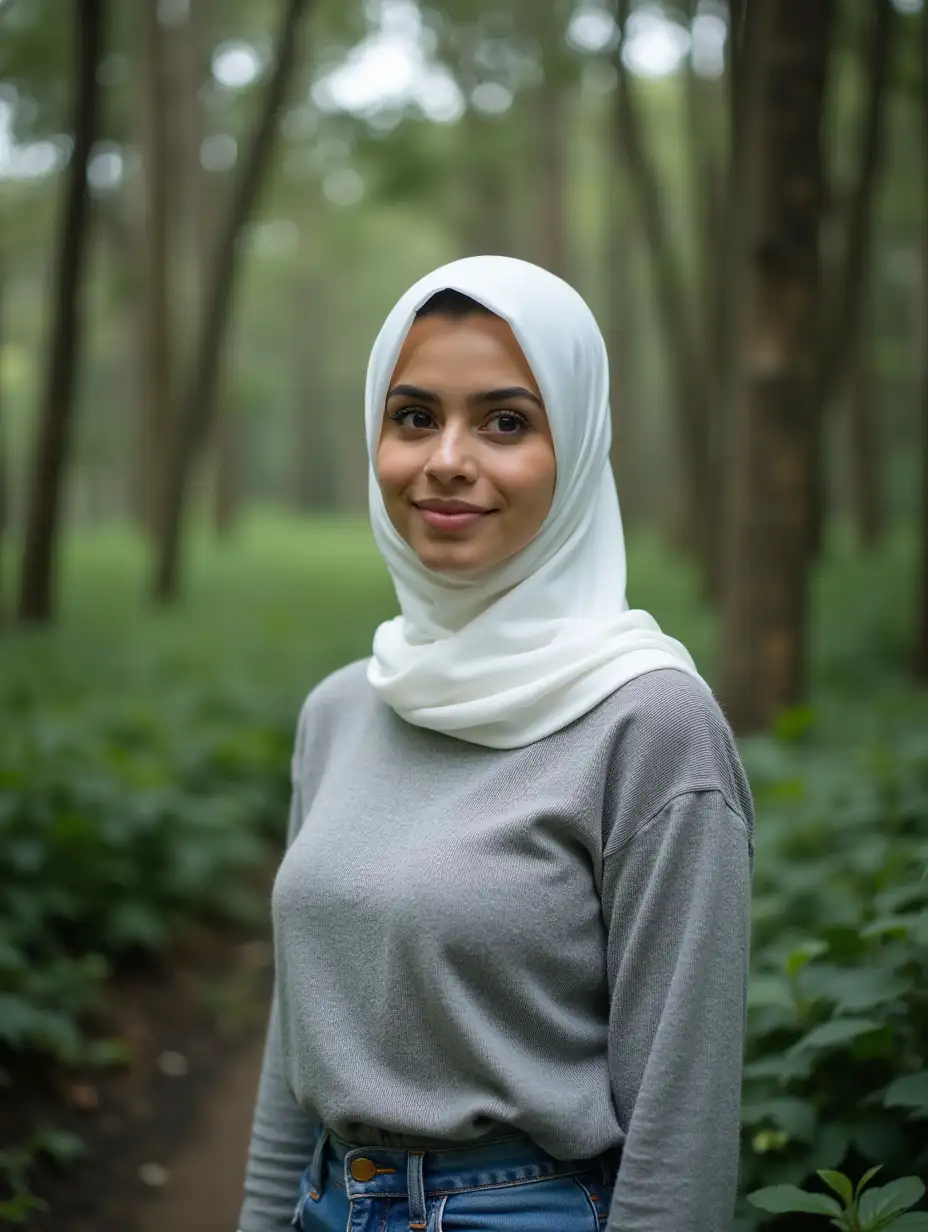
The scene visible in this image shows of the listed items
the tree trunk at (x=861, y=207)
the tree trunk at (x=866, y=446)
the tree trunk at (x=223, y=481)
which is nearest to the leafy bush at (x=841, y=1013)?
the tree trunk at (x=861, y=207)

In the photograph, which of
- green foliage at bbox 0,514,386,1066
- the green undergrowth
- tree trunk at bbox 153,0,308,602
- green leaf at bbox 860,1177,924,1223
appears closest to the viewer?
green leaf at bbox 860,1177,924,1223

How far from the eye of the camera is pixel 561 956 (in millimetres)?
1922

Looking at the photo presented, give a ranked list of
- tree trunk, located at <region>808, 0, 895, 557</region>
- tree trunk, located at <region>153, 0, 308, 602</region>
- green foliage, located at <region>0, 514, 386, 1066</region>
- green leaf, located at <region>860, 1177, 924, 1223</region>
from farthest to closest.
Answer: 1. tree trunk, located at <region>153, 0, 308, 602</region>
2. tree trunk, located at <region>808, 0, 895, 557</region>
3. green foliage, located at <region>0, 514, 386, 1066</region>
4. green leaf, located at <region>860, 1177, 924, 1223</region>

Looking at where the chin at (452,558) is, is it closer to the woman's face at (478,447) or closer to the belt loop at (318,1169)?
the woman's face at (478,447)

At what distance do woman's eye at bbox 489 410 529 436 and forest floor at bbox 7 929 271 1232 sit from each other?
290 cm

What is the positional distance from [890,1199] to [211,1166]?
2756 millimetres

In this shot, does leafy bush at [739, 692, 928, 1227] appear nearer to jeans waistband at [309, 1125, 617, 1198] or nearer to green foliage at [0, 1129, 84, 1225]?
jeans waistband at [309, 1125, 617, 1198]

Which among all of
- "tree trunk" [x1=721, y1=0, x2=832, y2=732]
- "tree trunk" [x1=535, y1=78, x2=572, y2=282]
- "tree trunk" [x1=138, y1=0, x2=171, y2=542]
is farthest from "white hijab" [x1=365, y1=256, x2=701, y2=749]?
"tree trunk" [x1=535, y1=78, x2=572, y2=282]

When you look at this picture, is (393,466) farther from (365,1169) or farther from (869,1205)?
(869,1205)

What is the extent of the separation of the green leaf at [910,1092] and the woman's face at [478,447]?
1.31 m

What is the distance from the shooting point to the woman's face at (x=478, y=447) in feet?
6.66

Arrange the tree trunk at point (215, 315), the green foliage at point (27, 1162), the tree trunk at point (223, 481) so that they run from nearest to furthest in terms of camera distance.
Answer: the green foliage at point (27, 1162) < the tree trunk at point (215, 315) < the tree trunk at point (223, 481)

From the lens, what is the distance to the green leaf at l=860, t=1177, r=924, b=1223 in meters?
2.22

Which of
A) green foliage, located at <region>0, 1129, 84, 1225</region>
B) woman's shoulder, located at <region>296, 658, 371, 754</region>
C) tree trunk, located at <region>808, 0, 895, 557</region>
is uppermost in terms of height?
tree trunk, located at <region>808, 0, 895, 557</region>
